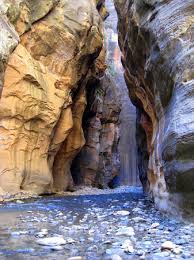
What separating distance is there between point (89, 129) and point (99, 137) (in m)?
2.40

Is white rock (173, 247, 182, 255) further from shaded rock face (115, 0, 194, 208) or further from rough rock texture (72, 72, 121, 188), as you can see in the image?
rough rock texture (72, 72, 121, 188)

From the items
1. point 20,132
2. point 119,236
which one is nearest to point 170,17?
point 119,236

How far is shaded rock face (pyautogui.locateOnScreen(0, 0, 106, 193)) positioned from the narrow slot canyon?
0.16 ft

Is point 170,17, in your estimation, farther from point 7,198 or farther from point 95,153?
point 95,153

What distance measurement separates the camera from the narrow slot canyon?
4.80 metres

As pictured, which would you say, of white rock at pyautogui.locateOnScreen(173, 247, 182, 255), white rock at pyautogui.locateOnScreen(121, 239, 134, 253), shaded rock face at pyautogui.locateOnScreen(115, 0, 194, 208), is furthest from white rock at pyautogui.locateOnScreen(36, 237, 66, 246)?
shaded rock face at pyautogui.locateOnScreen(115, 0, 194, 208)

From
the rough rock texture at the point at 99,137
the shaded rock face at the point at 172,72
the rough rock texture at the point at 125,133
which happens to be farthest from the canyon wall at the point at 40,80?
the rough rock texture at the point at 125,133

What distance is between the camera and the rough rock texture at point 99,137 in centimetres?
2570

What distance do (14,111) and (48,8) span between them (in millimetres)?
5409

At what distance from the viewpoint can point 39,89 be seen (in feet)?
49.5

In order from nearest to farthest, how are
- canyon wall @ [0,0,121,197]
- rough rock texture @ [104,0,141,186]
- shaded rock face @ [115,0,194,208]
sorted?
shaded rock face @ [115,0,194,208], canyon wall @ [0,0,121,197], rough rock texture @ [104,0,141,186]

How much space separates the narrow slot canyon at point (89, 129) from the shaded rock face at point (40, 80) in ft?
0.16

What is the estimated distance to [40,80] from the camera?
598 inches

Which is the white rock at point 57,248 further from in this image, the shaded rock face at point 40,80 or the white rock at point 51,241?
the shaded rock face at point 40,80
